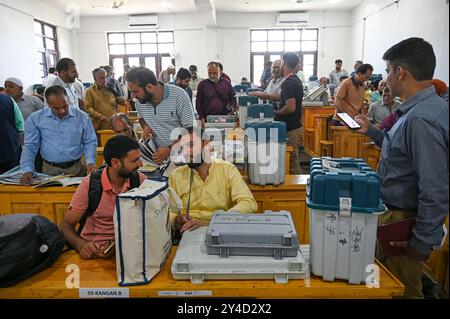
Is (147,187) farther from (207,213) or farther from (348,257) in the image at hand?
(348,257)

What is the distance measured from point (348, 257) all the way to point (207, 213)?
855 mm

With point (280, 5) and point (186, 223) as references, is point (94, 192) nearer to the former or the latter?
point (186, 223)

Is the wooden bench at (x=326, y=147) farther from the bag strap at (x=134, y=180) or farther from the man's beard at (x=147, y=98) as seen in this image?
the bag strap at (x=134, y=180)

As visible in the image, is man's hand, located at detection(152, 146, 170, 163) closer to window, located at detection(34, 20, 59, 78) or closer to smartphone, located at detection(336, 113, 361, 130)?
smartphone, located at detection(336, 113, 361, 130)

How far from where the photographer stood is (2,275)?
1338mm

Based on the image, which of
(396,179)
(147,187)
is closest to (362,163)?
(396,179)

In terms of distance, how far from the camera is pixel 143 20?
12492 mm

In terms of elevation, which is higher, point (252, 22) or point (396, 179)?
point (252, 22)

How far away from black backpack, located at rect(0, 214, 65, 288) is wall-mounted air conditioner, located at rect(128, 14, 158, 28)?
12.1m

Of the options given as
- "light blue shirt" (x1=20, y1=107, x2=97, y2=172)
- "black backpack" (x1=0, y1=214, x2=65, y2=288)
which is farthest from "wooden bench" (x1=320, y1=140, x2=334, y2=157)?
"black backpack" (x1=0, y1=214, x2=65, y2=288)

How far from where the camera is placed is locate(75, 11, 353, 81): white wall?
12.7 metres

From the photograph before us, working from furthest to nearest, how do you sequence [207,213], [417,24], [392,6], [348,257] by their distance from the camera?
[392,6] → [417,24] → [207,213] → [348,257]

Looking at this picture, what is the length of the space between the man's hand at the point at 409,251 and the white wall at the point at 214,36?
39.9 ft

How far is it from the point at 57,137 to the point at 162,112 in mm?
852
